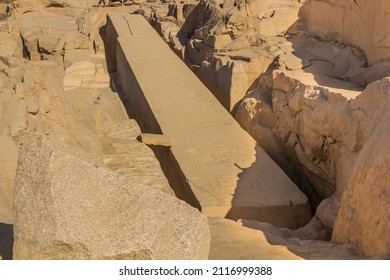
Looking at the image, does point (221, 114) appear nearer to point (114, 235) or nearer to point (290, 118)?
point (290, 118)

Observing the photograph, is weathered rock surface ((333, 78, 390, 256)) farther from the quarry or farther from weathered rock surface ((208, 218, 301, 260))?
weathered rock surface ((208, 218, 301, 260))

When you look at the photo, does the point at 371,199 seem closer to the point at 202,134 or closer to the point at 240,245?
the point at 240,245

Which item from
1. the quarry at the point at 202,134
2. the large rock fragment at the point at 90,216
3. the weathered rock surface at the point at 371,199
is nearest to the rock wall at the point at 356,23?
the quarry at the point at 202,134

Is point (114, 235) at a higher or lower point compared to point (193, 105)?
higher

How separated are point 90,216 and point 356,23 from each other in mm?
5628

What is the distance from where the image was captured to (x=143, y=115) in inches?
349

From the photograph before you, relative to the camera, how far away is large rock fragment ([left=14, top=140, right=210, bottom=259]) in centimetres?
307

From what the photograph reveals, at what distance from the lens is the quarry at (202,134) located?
3293 millimetres

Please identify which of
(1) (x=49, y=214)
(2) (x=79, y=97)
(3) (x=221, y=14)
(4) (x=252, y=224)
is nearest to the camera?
(1) (x=49, y=214)

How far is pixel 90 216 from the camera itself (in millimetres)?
3211

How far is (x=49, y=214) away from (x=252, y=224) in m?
2.57

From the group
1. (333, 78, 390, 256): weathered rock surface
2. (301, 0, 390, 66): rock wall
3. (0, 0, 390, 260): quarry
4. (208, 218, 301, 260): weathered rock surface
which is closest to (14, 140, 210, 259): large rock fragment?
(0, 0, 390, 260): quarry

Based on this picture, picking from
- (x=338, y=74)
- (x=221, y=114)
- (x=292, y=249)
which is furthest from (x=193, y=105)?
(x=292, y=249)

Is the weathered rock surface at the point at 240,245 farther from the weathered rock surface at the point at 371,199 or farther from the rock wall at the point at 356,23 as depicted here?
the rock wall at the point at 356,23
